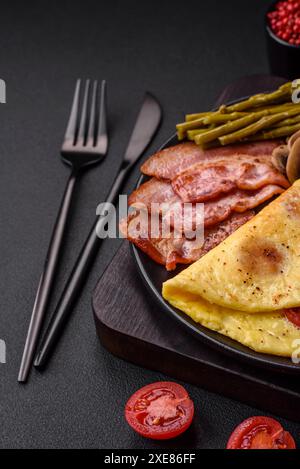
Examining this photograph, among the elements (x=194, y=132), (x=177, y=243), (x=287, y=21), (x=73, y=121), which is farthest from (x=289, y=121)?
(x=73, y=121)

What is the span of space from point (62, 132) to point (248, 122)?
1965mm

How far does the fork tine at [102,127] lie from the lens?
702 centimetres

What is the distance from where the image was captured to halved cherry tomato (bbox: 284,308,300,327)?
485cm

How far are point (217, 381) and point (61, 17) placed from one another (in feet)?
16.4

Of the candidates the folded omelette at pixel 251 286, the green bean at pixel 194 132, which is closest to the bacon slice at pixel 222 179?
the green bean at pixel 194 132

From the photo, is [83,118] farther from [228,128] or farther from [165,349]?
[165,349]

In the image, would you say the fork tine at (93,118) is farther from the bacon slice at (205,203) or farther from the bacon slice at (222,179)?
the bacon slice at (222,179)

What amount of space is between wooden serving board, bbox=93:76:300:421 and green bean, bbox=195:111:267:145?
43.0 inches

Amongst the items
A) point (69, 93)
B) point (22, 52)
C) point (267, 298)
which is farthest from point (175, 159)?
point (22, 52)

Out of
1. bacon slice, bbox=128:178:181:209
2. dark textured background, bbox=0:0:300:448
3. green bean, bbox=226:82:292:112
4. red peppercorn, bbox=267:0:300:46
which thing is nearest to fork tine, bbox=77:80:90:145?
dark textured background, bbox=0:0:300:448

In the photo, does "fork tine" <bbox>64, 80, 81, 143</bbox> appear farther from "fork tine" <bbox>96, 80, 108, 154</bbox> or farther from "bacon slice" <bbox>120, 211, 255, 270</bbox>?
"bacon slice" <bbox>120, 211, 255, 270</bbox>

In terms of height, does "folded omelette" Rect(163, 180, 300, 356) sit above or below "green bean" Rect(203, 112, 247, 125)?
below

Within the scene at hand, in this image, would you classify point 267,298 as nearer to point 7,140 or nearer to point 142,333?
point 142,333

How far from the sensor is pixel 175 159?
240 inches
